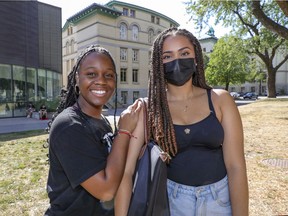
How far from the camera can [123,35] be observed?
40.8m

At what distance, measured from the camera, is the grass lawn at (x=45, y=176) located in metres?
4.01

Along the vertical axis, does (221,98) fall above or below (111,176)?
above

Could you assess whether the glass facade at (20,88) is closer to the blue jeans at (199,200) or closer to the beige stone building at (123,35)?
the beige stone building at (123,35)

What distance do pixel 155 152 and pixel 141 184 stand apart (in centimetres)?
23

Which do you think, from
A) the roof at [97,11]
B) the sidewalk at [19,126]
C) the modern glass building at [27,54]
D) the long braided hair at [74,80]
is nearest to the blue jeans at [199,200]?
the long braided hair at [74,80]

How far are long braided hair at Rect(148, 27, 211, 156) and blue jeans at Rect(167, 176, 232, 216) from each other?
0.94 feet

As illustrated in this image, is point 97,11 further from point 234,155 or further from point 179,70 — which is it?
point 234,155

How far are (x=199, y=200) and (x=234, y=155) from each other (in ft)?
1.38

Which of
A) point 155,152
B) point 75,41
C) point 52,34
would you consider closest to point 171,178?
point 155,152

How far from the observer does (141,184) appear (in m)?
1.69

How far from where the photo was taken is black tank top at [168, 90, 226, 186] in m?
1.88

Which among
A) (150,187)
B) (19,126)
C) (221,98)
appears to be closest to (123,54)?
(19,126)

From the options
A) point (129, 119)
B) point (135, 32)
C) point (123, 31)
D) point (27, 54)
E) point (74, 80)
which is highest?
point (135, 32)

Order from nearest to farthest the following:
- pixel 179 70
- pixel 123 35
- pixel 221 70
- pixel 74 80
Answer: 1. pixel 179 70
2. pixel 74 80
3. pixel 123 35
4. pixel 221 70
